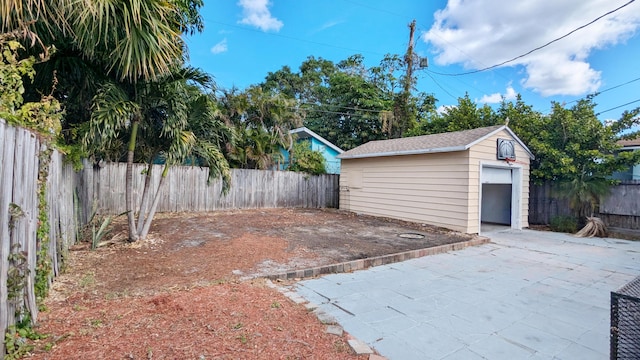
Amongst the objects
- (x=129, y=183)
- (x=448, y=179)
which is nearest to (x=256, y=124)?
(x=129, y=183)

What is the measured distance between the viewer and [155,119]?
5.63 m

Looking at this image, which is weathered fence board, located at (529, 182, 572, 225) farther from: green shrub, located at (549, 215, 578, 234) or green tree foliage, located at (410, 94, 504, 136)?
green tree foliage, located at (410, 94, 504, 136)

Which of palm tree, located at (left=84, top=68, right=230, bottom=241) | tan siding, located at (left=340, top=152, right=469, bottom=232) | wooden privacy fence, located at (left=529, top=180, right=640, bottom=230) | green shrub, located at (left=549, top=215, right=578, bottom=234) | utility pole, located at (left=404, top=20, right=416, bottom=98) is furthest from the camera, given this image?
utility pole, located at (left=404, top=20, right=416, bottom=98)

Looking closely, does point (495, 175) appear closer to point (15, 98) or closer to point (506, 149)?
point (506, 149)

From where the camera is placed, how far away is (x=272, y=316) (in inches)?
115

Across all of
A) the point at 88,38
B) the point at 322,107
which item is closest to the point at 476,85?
the point at 322,107

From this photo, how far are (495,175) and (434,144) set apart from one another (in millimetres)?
1907

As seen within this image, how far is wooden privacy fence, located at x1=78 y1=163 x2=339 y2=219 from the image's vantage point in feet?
27.7

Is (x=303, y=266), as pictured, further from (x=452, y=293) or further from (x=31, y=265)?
(x=31, y=265)

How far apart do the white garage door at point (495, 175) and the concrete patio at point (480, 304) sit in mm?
2979

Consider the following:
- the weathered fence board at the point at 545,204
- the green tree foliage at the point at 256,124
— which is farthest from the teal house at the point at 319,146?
the weathered fence board at the point at 545,204

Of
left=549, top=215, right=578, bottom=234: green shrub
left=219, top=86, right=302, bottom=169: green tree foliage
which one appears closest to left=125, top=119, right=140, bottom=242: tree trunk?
left=219, top=86, right=302, bottom=169: green tree foliage

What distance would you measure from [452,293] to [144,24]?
535cm

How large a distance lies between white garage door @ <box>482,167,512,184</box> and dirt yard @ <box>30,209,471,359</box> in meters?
2.95
